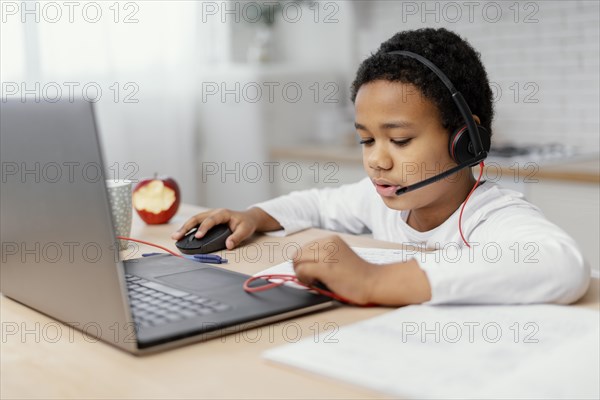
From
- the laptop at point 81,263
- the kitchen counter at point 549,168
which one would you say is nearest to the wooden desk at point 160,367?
the laptop at point 81,263

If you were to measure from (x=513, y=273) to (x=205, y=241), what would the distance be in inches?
20.8

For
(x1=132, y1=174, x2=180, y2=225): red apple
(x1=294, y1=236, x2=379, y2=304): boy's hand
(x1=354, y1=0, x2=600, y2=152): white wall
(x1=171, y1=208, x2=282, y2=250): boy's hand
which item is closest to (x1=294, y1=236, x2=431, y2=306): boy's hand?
(x1=294, y1=236, x2=379, y2=304): boy's hand

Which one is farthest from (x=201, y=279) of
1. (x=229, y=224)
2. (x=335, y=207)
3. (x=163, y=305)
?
(x=335, y=207)

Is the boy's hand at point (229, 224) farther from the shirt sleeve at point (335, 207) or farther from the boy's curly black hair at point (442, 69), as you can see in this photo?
the boy's curly black hair at point (442, 69)

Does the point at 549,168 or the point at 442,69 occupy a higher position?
the point at 442,69

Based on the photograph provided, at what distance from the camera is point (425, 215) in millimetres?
1236

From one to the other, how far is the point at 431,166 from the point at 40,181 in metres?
0.62

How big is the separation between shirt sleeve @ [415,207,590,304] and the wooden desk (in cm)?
5

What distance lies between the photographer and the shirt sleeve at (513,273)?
2.59 feet

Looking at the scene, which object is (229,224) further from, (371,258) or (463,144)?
(463,144)

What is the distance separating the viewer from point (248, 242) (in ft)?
4.01

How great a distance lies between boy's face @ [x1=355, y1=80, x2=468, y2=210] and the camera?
1.08 meters

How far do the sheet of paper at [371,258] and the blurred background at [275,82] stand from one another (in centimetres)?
113

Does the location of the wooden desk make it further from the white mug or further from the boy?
the white mug
